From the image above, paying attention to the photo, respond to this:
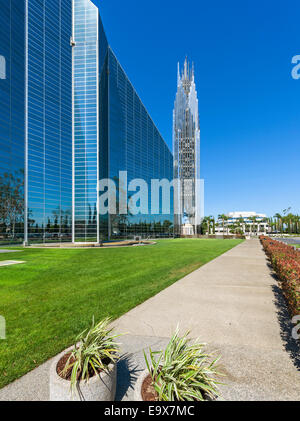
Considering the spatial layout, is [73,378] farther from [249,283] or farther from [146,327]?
[249,283]

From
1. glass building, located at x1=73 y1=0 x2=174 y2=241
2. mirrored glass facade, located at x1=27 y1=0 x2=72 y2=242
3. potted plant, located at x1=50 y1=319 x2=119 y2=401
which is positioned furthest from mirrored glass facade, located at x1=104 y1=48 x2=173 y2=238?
potted plant, located at x1=50 y1=319 x2=119 y2=401

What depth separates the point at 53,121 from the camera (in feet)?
145

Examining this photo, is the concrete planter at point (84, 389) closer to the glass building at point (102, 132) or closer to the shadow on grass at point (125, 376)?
the shadow on grass at point (125, 376)

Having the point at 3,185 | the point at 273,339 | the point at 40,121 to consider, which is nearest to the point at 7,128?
the point at 40,121

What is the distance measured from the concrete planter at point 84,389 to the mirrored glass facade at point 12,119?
41.4 m

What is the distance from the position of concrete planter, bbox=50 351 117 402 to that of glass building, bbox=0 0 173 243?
136ft

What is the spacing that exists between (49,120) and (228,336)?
4952cm

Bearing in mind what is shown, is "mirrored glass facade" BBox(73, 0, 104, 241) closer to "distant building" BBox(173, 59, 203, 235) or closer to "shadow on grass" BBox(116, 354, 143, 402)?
"shadow on grass" BBox(116, 354, 143, 402)

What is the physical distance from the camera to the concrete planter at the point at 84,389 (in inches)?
88.0

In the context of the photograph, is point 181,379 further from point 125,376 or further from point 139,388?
point 125,376

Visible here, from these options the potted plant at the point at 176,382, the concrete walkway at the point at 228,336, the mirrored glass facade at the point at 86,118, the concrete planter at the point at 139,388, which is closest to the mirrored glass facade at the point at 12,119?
the mirrored glass facade at the point at 86,118

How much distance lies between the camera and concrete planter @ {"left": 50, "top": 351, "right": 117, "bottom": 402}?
7.34ft

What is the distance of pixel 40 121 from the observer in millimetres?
42375

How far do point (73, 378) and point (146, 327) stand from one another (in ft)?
9.50
